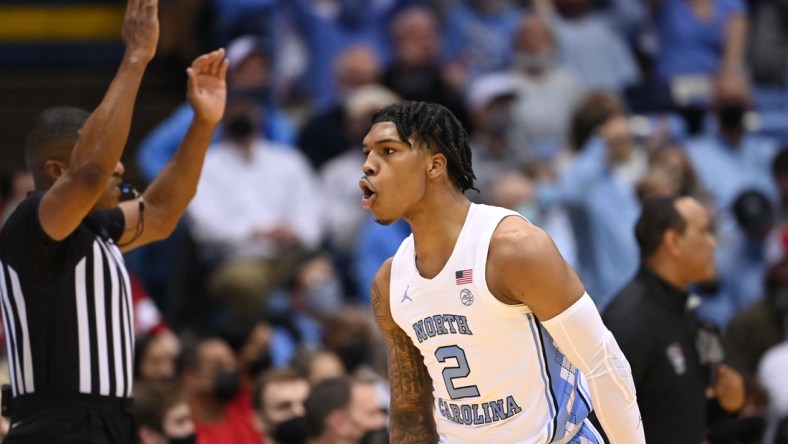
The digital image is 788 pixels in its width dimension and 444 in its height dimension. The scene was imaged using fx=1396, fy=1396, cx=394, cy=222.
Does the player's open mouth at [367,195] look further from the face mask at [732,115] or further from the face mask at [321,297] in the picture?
the face mask at [732,115]

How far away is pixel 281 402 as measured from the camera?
25.7 feet

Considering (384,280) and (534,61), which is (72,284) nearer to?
(384,280)

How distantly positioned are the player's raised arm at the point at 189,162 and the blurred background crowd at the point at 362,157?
1.52 m

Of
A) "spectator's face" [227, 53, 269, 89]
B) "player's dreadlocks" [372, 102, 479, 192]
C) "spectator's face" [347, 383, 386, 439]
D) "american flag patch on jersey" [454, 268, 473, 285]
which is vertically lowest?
"spectator's face" [347, 383, 386, 439]

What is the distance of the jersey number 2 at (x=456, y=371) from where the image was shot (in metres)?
4.88

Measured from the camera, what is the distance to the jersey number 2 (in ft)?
16.0

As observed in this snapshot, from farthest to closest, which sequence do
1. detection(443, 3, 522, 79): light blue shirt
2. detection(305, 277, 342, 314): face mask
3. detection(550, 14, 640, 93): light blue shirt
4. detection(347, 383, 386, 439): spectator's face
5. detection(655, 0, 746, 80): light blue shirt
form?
1. detection(655, 0, 746, 80): light blue shirt
2. detection(550, 14, 640, 93): light blue shirt
3. detection(443, 3, 522, 79): light blue shirt
4. detection(305, 277, 342, 314): face mask
5. detection(347, 383, 386, 439): spectator's face

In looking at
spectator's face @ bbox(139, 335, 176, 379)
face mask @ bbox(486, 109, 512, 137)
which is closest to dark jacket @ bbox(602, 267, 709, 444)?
spectator's face @ bbox(139, 335, 176, 379)

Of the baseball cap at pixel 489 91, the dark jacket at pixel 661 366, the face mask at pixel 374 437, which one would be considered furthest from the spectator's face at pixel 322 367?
the baseball cap at pixel 489 91

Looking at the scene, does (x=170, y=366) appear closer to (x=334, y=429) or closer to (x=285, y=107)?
(x=334, y=429)

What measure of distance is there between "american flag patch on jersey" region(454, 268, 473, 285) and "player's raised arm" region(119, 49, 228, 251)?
1533 mm

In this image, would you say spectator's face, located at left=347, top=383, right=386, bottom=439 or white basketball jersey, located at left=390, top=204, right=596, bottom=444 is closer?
white basketball jersey, located at left=390, top=204, right=596, bottom=444

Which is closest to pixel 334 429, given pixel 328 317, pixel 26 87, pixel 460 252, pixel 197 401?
pixel 197 401

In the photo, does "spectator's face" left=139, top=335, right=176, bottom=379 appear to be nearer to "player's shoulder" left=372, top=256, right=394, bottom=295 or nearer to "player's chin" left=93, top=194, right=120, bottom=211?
"player's chin" left=93, top=194, right=120, bottom=211
